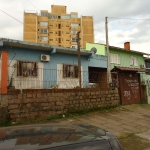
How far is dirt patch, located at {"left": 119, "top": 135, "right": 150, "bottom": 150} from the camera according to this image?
4881mm

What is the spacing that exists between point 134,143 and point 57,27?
6335cm

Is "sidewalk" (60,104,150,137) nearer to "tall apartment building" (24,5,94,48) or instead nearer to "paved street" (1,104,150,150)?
"paved street" (1,104,150,150)

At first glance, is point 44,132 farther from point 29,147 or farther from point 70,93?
point 70,93

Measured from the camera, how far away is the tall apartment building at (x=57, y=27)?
193 feet

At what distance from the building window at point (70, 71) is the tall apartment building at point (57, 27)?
4703cm

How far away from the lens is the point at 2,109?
21.6 feet

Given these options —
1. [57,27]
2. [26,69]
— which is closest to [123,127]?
[26,69]

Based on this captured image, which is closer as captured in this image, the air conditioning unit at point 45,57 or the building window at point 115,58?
the air conditioning unit at point 45,57

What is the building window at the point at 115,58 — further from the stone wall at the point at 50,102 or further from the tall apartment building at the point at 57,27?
the tall apartment building at the point at 57,27

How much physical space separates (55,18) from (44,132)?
67.6 m

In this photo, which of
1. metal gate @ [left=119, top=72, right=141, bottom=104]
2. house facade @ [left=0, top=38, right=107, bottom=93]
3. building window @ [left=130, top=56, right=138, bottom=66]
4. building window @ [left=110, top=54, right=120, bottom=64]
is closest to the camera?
house facade @ [left=0, top=38, right=107, bottom=93]

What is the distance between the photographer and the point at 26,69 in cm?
1066

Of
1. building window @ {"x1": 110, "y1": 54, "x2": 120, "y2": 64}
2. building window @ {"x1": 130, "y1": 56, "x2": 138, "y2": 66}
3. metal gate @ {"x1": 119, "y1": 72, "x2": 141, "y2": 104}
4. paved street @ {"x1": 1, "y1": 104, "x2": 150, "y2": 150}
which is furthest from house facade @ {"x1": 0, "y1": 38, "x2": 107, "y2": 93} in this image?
building window @ {"x1": 130, "y1": 56, "x2": 138, "y2": 66}

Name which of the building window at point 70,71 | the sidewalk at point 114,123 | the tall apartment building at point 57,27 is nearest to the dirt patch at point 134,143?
the sidewalk at point 114,123
